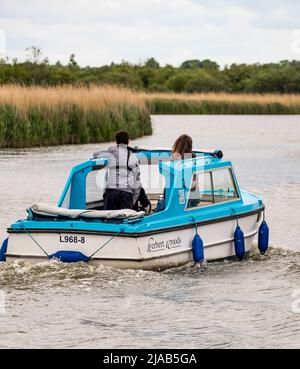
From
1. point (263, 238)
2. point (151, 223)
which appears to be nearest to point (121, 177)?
point (151, 223)

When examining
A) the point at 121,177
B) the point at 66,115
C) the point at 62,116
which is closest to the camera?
the point at 121,177

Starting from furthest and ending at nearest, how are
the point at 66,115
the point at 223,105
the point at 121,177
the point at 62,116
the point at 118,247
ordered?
the point at 223,105, the point at 66,115, the point at 62,116, the point at 121,177, the point at 118,247

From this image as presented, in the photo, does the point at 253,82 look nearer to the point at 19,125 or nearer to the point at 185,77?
the point at 185,77

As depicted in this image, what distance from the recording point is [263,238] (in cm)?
1373

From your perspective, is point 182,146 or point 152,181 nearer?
point 182,146

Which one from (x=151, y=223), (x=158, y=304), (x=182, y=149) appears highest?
(x=182, y=149)

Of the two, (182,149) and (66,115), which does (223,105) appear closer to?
(66,115)

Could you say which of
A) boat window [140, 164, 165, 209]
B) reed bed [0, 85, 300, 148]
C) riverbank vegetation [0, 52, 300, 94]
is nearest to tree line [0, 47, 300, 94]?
riverbank vegetation [0, 52, 300, 94]

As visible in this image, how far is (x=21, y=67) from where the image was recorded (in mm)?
56125

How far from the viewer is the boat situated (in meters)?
11.6

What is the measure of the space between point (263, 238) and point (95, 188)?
2.25m

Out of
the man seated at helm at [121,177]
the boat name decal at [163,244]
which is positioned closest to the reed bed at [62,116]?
the man seated at helm at [121,177]
